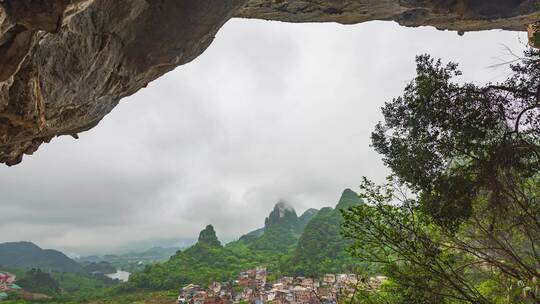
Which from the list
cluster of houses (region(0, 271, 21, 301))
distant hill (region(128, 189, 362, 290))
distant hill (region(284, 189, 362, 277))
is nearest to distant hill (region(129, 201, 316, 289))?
distant hill (region(128, 189, 362, 290))

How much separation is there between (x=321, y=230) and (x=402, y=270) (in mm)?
56068

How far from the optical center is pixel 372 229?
8.14 metres

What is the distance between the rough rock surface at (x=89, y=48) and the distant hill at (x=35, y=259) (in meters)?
144

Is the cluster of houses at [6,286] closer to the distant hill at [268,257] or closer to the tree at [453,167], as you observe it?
the distant hill at [268,257]

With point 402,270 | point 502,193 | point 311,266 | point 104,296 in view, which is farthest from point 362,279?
point 104,296

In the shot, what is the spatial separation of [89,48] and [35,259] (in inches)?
6956

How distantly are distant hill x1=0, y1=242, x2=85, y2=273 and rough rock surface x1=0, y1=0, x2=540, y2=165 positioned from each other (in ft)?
474

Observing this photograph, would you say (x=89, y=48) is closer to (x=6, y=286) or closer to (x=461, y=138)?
(x=461, y=138)

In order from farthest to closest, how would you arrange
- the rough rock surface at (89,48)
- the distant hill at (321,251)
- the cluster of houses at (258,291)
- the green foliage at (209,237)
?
the green foliage at (209,237), the distant hill at (321,251), the cluster of houses at (258,291), the rough rock surface at (89,48)

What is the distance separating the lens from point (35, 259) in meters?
144

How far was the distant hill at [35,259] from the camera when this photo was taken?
132 m

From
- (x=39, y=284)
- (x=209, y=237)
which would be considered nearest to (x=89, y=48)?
(x=39, y=284)

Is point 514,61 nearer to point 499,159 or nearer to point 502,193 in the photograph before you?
point 499,159

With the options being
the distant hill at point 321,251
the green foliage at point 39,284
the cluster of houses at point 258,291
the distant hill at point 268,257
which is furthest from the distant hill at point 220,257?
the green foliage at point 39,284
